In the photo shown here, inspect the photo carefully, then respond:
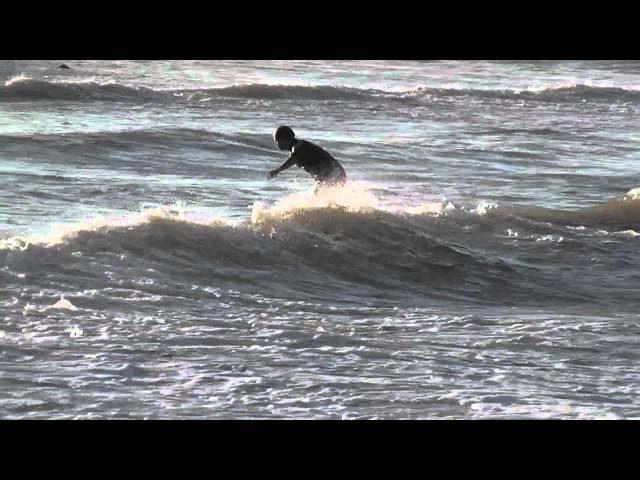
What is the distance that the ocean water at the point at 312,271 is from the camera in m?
6.30

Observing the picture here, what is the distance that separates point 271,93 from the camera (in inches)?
1133

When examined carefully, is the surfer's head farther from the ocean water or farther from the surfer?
the ocean water

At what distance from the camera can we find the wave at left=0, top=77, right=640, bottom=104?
26.7 meters

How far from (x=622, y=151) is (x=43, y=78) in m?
14.8

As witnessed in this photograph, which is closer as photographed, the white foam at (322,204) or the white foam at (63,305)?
the white foam at (63,305)

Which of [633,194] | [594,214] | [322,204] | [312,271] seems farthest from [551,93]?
[312,271]

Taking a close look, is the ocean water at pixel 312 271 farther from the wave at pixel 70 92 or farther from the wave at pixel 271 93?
the wave at pixel 271 93

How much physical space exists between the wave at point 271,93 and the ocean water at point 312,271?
216 centimetres

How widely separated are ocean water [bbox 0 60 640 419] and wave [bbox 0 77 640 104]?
2.16 meters

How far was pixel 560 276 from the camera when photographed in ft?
36.1

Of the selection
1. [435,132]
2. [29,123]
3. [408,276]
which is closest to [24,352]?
[408,276]

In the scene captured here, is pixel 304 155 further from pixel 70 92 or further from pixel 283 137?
pixel 70 92

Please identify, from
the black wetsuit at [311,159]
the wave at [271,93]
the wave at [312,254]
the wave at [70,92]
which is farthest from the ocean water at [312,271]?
the wave at [271,93]

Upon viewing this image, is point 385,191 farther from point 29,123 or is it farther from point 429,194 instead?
point 29,123
